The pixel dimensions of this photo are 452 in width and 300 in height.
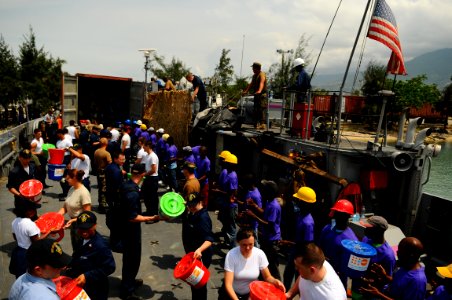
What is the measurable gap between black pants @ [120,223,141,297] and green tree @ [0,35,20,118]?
93.3 feet

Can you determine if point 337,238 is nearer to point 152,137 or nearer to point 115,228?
point 115,228

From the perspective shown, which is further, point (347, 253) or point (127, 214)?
point (127, 214)

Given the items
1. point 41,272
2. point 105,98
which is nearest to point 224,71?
point 105,98

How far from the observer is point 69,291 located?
331cm

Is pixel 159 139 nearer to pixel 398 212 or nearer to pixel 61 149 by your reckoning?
pixel 61 149

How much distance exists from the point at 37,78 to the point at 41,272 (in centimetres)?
3178

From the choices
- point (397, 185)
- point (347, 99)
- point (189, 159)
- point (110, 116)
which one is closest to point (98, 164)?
point (189, 159)

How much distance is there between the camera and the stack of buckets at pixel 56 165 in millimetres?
9750

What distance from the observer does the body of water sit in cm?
2761

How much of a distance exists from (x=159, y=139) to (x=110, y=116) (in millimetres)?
8876

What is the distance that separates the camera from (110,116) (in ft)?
67.1

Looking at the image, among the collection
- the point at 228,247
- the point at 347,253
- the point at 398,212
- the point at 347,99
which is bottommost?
the point at 228,247

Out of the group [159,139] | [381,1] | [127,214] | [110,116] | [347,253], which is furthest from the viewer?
[110,116]

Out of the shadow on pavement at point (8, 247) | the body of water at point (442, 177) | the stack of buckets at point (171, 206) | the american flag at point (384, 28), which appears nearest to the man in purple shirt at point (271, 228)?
the stack of buckets at point (171, 206)
